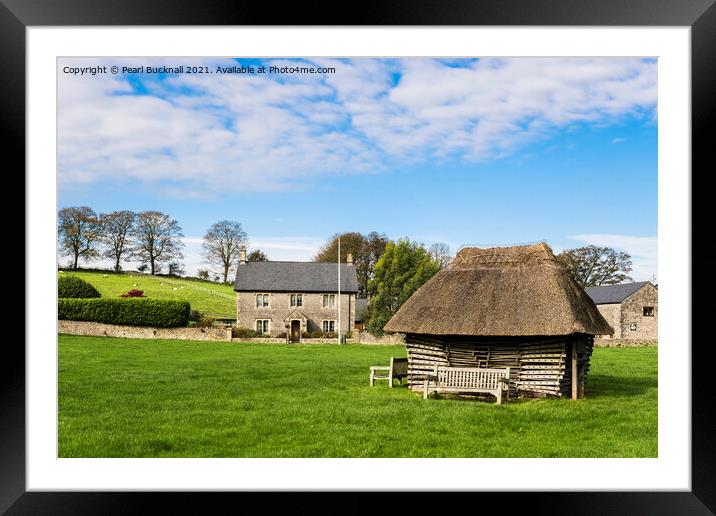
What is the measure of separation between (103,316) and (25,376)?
2081 cm

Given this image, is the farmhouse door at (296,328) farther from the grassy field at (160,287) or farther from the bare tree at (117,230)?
the bare tree at (117,230)

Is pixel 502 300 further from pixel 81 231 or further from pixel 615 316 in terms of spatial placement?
pixel 615 316

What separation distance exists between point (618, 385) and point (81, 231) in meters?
16.8

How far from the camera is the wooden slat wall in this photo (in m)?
10.3

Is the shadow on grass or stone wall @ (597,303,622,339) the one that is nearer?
the shadow on grass

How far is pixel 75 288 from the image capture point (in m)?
23.7

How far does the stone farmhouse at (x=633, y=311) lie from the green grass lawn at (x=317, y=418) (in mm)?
14010

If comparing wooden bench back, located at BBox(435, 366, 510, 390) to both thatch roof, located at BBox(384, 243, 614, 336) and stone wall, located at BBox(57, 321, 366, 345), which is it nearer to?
thatch roof, located at BBox(384, 243, 614, 336)

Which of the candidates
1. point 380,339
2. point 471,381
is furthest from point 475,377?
point 380,339

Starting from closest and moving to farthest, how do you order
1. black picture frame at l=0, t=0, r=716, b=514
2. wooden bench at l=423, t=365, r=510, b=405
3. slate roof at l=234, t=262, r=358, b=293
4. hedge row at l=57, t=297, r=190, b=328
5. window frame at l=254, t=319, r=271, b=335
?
1. black picture frame at l=0, t=0, r=716, b=514
2. wooden bench at l=423, t=365, r=510, b=405
3. hedge row at l=57, t=297, r=190, b=328
4. window frame at l=254, t=319, r=271, b=335
5. slate roof at l=234, t=262, r=358, b=293

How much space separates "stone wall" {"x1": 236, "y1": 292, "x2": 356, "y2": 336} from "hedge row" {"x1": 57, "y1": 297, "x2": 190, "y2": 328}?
416 centimetres

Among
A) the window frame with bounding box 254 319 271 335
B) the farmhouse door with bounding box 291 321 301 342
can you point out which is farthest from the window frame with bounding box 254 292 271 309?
the farmhouse door with bounding box 291 321 301 342
